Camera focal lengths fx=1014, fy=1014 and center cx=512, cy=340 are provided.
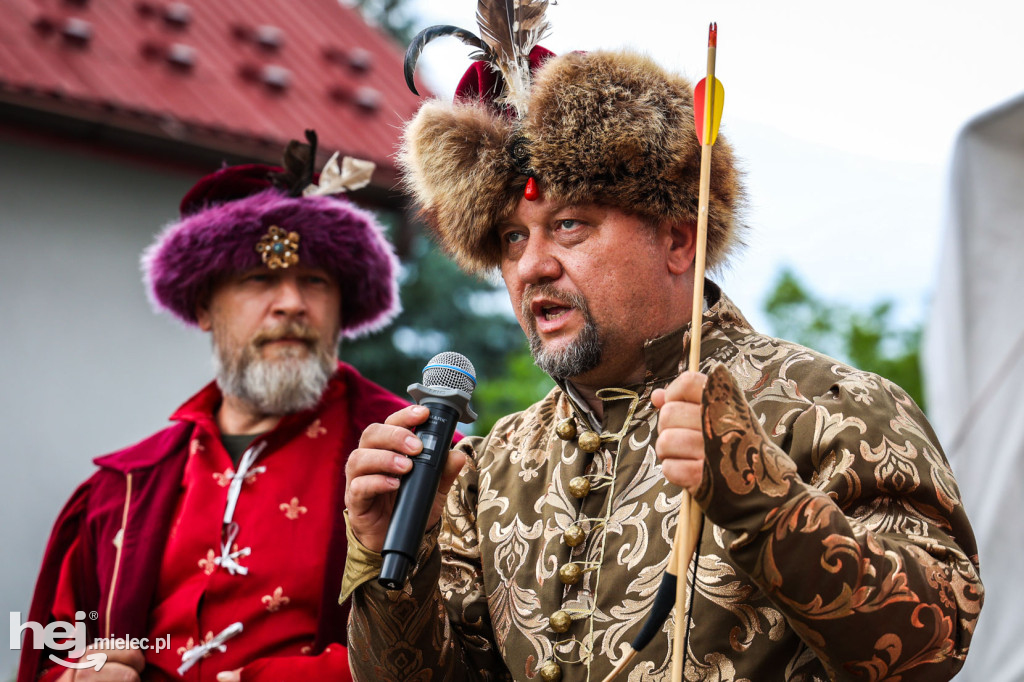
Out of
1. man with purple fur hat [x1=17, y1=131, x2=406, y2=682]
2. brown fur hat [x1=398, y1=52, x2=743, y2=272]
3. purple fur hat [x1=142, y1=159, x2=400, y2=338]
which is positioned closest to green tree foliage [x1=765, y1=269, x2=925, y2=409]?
purple fur hat [x1=142, y1=159, x2=400, y2=338]

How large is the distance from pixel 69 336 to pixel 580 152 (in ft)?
15.3

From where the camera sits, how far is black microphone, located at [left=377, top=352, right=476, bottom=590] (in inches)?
75.8

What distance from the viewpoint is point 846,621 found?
172 centimetres

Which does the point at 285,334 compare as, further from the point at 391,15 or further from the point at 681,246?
the point at 391,15

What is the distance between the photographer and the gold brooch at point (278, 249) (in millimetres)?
3615

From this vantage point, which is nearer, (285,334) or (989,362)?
(285,334)

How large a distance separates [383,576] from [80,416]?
187 inches

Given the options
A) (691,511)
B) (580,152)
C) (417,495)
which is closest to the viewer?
(691,511)

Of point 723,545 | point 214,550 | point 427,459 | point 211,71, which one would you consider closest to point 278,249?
point 214,550

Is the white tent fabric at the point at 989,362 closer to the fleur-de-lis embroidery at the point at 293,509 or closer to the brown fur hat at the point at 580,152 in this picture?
the brown fur hat at the point at 580,152

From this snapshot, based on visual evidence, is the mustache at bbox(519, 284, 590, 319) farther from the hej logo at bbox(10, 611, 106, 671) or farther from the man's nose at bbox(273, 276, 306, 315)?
the hej logo at bbox(10, 611, 106, 671)

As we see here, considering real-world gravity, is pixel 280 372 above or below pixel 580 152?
below

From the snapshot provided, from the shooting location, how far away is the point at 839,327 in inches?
853

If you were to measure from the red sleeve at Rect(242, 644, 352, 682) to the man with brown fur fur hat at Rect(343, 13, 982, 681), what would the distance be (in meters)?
0.56
